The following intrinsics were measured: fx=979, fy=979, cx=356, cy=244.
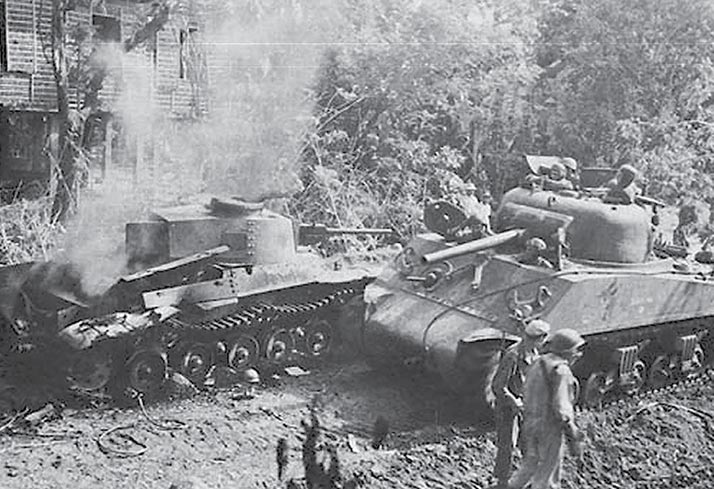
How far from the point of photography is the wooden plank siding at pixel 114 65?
16.2 metres

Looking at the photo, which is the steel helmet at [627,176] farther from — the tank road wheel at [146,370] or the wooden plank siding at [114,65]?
the wooden plank siding at [114,65]

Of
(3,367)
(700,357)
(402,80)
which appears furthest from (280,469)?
(402,80)

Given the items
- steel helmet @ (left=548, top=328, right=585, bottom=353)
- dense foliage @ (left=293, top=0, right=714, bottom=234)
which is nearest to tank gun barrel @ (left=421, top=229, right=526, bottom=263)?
steel helmet @ (left=548, top=328, right=585, bottom=353)

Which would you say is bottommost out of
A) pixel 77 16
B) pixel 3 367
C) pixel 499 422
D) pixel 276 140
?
pixel 3 367

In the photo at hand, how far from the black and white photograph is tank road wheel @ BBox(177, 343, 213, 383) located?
0.02m

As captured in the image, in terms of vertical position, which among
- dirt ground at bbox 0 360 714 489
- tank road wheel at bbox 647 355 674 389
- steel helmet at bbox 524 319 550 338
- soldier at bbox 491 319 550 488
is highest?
steel helmet at bbox 524 319 550 338

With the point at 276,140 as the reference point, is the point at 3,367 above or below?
below

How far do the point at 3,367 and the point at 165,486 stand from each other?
362 cm

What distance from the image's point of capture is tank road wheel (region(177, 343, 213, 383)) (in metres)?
9.89

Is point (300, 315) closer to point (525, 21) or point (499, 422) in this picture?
point (499, 422)

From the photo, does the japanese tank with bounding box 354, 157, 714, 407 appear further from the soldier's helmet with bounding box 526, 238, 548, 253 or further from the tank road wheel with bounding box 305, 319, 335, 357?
the tank road wheel with bounding box 305, 319, 335, 357

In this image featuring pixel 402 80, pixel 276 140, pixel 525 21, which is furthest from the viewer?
pixel 525 21

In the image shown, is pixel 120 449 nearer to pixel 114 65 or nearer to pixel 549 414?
pixel 549 414

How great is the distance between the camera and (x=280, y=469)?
319 inches
